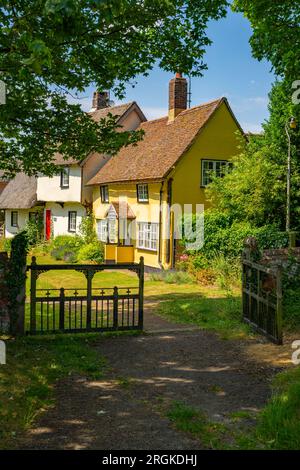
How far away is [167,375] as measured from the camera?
8.02m

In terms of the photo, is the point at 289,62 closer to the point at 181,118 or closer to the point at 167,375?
the point at 167,375

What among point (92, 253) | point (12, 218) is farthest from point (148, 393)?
point (12, 218)

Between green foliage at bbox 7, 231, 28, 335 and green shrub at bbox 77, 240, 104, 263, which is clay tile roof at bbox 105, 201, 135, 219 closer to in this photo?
green shrub at bbox 77, 240, 104, 263

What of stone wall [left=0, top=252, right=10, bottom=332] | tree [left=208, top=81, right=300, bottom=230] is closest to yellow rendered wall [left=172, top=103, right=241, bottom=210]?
tree [left=208, top=81, right=300, bottom=230]

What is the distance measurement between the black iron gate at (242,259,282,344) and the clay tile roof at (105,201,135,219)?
16.1 m

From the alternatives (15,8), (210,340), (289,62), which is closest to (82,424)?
(210,340)

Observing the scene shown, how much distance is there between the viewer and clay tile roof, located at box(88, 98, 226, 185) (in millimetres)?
24469

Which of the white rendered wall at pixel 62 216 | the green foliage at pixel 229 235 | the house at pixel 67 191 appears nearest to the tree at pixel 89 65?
the green foliage at pixel 229 235

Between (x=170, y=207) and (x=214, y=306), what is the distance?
10.8 meters

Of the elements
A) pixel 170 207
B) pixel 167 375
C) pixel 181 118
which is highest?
pixel 181 118

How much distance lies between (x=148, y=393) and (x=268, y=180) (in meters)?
15.5

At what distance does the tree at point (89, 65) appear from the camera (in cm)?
896

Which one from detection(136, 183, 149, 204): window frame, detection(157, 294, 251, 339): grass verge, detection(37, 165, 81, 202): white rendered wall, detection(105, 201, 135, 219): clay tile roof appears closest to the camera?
detection(157, 294, 251, 339): grass verge

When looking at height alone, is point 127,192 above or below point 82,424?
above
